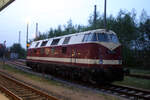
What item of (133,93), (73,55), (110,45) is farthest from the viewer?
(73,55)

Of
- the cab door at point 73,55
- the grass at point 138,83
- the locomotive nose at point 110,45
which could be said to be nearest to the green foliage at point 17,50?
the cab door at point 73,55

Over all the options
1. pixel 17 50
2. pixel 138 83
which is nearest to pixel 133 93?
pixel 138 83

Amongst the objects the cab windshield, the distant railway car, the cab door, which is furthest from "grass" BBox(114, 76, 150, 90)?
the cab door

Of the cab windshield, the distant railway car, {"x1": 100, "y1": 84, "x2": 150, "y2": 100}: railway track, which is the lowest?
{"x1": 100, "y1": 84, "x2": 150, "y2": 100}: railway track

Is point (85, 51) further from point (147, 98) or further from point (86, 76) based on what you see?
point (147, 98)

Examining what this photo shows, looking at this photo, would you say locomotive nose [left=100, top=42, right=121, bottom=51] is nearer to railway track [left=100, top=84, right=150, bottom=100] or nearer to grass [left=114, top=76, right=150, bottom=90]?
railway track [left=100, top=84, right=150, bottom=100]

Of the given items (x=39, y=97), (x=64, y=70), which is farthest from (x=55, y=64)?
(x=39, y=97)

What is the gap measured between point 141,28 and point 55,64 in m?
16.4

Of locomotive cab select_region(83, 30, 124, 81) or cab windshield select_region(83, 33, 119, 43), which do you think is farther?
cab windshield select_region(83, 33, 119, 43)

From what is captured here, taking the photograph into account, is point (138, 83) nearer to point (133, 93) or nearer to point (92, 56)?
point (133, 93)

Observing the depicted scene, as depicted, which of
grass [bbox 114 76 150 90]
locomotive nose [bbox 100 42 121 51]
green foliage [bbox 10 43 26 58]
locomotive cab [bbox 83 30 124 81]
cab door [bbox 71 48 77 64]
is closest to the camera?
locomotive cab [bbox 83 30 124 81]

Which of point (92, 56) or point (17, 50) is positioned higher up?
point (17, 50)

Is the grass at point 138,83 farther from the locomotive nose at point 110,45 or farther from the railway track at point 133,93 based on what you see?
the locomotive nose at point 110,45

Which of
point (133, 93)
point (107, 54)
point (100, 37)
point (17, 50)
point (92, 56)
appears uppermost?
point (17, 50)
